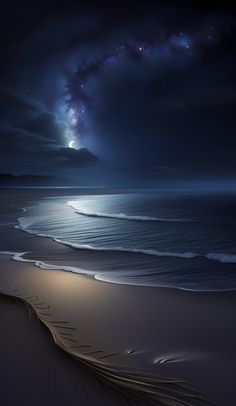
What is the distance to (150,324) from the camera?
14.6ft

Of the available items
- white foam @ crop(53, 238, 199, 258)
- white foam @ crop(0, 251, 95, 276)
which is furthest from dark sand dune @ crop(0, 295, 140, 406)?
white foam @ crop(53, 238, 199, 258)

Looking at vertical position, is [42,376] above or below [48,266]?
above

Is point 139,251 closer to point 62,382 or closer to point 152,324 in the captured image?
point 152,324

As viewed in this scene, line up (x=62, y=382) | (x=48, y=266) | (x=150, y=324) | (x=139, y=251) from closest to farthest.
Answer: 1. (x=62, y=382)
2. (x=150, y=324)
3. (x=48, y=266)
4. (x=139, y=251)

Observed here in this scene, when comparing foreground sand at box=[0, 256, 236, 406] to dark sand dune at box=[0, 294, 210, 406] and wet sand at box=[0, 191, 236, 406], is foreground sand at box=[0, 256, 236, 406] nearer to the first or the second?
wet sand at box=[0, 191, 236, 406]

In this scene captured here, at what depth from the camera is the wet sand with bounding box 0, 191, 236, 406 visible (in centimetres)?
322

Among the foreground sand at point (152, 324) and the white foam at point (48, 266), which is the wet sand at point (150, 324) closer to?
the foreground sand at point (152, 324)

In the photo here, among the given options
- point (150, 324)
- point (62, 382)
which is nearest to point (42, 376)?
point (62, 382)

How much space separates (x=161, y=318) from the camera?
15.5ft

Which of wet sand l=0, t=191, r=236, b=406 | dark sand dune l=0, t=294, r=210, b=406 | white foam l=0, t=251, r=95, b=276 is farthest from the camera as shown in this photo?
white foam l=0, t=251, r=95, b=276

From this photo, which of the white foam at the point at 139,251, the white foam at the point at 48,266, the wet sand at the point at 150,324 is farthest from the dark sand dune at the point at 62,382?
the white foam at the point at 139,251

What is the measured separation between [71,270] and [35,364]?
191 inches

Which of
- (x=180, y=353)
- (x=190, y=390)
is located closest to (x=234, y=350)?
(x=180, y=353)

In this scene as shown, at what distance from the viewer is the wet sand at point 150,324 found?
322cm
